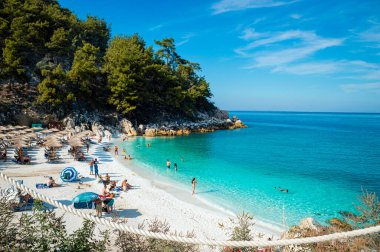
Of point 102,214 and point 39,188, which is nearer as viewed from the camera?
point 102,214

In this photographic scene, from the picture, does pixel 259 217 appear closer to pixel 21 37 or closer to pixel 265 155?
pixel 265 155

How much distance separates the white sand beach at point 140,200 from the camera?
1205cm

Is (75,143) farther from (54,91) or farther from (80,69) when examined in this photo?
(80,69)

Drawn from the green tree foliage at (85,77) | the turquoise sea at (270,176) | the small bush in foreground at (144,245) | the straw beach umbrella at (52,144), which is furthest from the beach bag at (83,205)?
the green tree foliage at (85,77)

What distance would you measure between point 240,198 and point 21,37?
42.9 meters

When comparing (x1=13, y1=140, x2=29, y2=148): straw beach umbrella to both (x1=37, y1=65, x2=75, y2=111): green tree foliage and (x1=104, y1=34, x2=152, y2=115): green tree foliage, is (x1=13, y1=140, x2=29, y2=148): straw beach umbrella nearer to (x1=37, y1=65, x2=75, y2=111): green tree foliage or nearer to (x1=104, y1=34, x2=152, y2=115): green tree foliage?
(x1=37, y1=65, x2=75, y2=111): green tree foliage

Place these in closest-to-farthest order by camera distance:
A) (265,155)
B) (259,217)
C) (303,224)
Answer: (303,224) < (259,217) < (265,155)

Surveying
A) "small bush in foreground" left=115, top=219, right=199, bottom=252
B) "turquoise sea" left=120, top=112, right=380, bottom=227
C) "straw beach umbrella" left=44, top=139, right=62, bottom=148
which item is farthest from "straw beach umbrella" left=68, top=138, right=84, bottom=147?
"small bush in foreground" left=115, top=219, right=199, bottom=252

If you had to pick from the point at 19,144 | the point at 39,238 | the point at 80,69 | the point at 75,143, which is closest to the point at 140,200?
the point at 39,238

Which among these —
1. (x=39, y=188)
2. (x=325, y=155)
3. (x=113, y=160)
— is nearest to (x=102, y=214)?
(x=39, y=188)

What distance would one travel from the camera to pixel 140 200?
14984 millimetres

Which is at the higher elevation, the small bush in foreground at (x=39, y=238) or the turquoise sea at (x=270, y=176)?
the small bush in foreground at (x=39, y=238)

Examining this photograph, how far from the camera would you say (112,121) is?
4553 centimetres

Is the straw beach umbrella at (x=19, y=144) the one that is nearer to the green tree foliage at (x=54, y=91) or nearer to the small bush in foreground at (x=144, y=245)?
the green tree foliage at (x=54, y=91)
